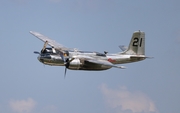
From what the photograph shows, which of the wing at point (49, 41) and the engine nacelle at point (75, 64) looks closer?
the engine nacelle at point (75, 64)

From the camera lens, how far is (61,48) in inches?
2422

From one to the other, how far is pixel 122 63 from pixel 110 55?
259 cm

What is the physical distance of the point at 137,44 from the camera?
66.0 metres

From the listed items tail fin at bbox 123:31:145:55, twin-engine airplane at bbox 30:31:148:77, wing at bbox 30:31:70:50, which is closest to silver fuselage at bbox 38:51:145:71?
twin-engine airplane at bbox 30:31:148:77

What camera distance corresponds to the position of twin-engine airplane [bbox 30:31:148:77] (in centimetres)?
5844

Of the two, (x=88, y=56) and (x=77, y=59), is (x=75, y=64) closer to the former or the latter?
(x=77, y=59)

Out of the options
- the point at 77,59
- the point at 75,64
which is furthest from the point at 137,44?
the point at 75,64

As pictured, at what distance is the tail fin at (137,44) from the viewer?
6569 cm

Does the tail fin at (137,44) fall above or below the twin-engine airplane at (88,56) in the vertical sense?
above

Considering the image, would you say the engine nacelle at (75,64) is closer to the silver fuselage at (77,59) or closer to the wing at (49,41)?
the silver fuselage at (77,59)

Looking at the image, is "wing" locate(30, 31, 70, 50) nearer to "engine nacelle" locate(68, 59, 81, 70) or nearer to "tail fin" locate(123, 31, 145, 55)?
"engine nacelle" locate(68, 59, 81, 70)

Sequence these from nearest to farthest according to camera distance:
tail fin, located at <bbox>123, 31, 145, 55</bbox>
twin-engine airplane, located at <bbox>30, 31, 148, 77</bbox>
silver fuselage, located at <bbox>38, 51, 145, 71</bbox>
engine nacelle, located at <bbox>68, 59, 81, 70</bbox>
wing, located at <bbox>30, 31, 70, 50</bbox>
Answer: engine nacelle, located at <bbox>68, 59, 81, 70</bbox>, silver fuselage, located at <bbox>38, 51, 145, 71</bbox>, twin-engine airplane, located at <bbox>30, 31, 148, 77</bbox>, wing, located at <bbox>30, 31, 70, 50</bbox>, tail fin, located at <bbox>123, 31, 145, 55</bbox>

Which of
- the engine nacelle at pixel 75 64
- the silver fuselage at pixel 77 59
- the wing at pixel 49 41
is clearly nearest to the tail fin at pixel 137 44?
the silver fuselage at pixel 77 59

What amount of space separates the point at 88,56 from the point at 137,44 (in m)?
8.90
